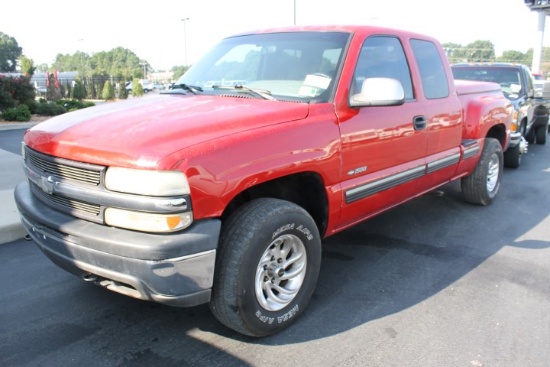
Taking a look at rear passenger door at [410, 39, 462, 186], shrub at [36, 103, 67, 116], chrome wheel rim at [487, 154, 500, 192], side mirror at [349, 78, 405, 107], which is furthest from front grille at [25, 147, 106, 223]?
shrub at [36, 103, 67, 116]

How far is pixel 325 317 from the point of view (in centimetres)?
316

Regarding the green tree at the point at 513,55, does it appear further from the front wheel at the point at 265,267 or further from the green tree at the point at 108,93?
the front wheel at the point at 265,267

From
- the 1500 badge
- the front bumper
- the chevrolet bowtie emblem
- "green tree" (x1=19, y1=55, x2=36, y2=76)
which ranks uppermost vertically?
"green tree" (x1=19, y1=55, x2=36, y2=76)

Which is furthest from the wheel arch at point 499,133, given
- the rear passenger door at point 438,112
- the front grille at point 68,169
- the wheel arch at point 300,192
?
the front grille at point 68,169

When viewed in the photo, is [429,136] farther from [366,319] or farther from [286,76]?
[366,319]

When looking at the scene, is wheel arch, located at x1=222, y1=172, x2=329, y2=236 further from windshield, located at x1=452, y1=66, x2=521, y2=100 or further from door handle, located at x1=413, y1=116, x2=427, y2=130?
windshield, located at x1=452, y1=66, x2=521, y2=100

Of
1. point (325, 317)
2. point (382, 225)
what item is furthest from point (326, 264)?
point (382, 225)

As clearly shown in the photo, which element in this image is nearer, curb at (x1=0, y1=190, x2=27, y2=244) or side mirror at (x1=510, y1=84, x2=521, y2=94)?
curb at (x1=0, y1=190, x2=27, y2=244)

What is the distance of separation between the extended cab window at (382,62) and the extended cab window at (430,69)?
25 centimetres

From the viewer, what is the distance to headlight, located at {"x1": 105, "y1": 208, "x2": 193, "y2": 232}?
92.0 inches

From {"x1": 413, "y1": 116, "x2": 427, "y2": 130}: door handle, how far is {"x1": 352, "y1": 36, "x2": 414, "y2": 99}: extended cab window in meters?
0.20

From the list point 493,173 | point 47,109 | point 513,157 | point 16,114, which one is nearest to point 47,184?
point 493,173

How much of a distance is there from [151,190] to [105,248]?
0.41 metres

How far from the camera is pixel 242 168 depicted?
2564mm
